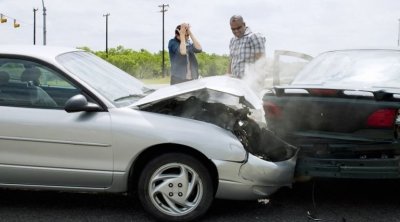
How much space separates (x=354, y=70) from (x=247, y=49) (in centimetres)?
191

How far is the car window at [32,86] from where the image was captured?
13.8 feet

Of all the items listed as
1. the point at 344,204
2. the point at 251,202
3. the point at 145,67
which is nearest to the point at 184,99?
the point at 251,202

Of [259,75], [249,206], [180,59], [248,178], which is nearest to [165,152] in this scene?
[248,178]

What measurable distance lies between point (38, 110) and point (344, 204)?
2733mm

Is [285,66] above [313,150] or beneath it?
above

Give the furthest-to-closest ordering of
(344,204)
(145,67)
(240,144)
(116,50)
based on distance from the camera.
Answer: (116,50), (145,67), (344,204), (240,144)

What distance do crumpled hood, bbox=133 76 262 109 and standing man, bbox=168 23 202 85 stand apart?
2.35m

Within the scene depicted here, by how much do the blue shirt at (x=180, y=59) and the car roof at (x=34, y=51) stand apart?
8.24ft

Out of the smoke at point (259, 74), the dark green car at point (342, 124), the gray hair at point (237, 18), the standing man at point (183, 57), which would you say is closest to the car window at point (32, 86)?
the dark green car at point (342, 124)

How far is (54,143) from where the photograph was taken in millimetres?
4066

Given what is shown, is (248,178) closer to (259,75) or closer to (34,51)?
(34,51)

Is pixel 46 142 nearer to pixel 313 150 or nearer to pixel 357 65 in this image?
pixel 313 150

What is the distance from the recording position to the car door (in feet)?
13.3

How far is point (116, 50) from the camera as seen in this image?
229ft
